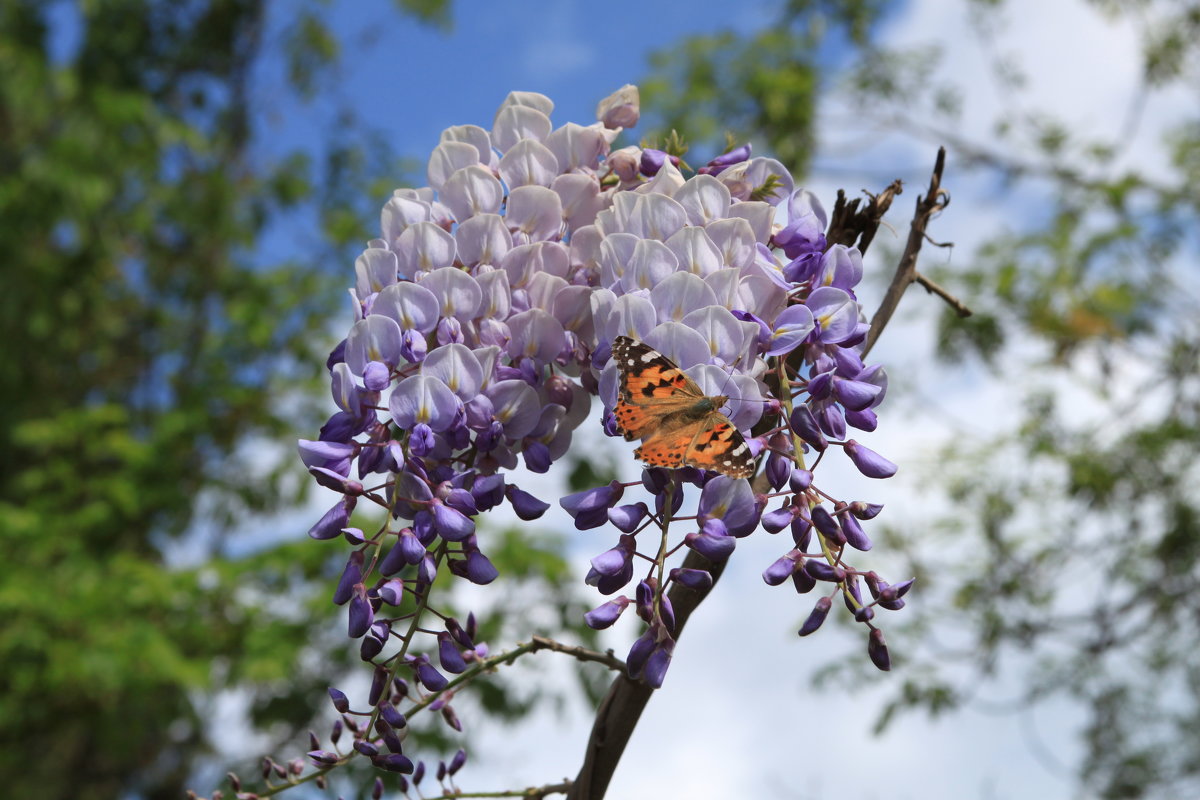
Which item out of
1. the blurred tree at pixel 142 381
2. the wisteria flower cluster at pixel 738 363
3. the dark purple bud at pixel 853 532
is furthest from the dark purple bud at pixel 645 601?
the blurred tree at pixel 142 381

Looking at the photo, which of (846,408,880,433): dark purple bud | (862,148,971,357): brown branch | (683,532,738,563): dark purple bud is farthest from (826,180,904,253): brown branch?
(683,532,738,563): dark purple bud

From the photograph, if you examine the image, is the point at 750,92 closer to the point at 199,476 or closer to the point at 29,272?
the point at 199,476

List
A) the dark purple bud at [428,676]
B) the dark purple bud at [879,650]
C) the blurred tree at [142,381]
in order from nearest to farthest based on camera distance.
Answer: the dark purple bud at [879,650], the dark purple bud at [428,676], the blurred tree at [142,381]

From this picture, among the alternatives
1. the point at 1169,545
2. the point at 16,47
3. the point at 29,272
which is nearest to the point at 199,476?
the point at 29,272

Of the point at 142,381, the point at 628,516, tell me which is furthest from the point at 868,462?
the point at 142,381

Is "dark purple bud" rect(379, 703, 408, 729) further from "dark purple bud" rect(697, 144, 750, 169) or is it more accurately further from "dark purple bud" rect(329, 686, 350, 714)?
"dark purple bud" rect(697, 144, 750, 169)

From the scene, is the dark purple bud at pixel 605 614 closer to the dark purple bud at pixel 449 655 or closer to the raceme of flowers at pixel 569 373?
the raceme of flowers at pixel 569 373

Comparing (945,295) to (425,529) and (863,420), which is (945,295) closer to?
(863,420)
